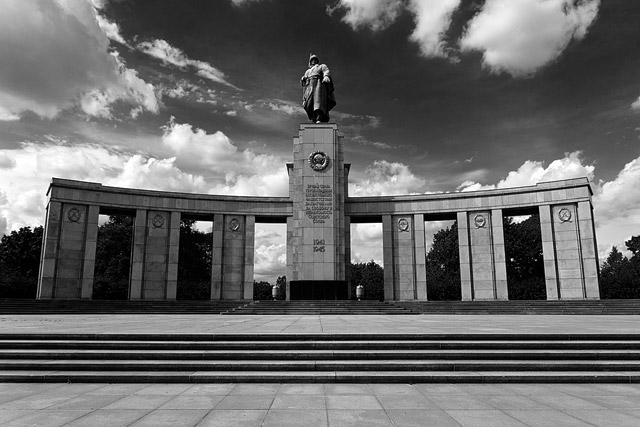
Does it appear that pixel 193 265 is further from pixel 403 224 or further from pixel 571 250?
pixel 571 250

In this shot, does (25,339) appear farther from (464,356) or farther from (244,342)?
(464,356)

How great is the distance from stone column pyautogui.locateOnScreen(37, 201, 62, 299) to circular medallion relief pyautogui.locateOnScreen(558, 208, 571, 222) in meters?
40.7

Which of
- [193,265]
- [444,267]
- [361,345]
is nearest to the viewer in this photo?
[361,345]

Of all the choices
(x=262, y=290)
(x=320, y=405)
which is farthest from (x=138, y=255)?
(x=262, y=290)

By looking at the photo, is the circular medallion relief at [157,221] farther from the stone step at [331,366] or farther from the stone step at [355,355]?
the stone step at [331,366]

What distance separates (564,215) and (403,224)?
13.0 m

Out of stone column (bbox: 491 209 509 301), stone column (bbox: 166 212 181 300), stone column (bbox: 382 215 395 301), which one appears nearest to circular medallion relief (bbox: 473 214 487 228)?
stone column (bbox: 491 209 509 301)

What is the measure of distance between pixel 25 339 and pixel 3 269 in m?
52.1

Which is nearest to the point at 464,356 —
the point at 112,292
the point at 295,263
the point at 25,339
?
the point at 25,339

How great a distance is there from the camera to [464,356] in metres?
9.78

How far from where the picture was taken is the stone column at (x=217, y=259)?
38.7 meters

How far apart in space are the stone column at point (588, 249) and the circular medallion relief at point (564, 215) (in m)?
0.77

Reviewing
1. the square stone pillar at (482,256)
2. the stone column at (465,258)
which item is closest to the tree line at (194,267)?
the square stone pillar at (482,256)

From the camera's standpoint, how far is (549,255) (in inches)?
1427
